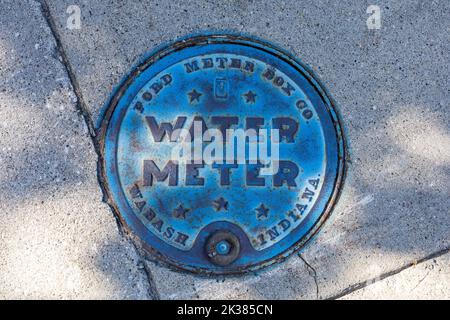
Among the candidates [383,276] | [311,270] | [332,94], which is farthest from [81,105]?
[383,276]

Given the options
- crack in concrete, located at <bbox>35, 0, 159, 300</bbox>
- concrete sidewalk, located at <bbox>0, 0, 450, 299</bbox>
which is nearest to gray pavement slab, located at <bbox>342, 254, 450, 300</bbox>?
concrete sidewalk, located at <bbox>0, 0, 450, 299</bbox>

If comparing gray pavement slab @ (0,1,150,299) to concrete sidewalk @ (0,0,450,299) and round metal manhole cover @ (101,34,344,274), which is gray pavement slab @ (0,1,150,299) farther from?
round metal manhole cover @ (101,34,344,274)

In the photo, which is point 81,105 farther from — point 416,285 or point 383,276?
point 416,285

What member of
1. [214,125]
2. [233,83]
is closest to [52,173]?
[214,125]

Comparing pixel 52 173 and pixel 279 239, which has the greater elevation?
pixel 52 173

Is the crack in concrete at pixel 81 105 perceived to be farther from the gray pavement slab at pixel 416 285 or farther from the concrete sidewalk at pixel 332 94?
the gray pavement slab at pixel 416 285

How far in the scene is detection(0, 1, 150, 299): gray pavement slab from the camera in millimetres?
2281

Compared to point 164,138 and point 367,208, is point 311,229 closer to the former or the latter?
point 367,208

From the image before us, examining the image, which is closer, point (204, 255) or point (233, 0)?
point (204, 255)

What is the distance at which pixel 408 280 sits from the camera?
7.75ft

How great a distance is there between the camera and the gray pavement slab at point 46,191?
7.48ft

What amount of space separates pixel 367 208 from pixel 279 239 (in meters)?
0.45

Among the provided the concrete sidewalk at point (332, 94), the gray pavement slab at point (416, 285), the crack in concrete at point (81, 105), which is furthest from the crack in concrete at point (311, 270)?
the crack in concrete at point (81, 105)

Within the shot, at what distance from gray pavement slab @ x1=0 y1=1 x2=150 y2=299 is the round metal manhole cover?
128 mm
